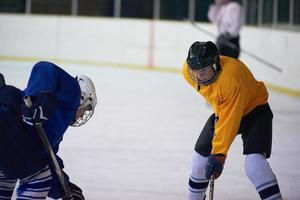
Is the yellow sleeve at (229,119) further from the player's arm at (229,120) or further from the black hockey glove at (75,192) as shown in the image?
the black hockey glove at (75,192)

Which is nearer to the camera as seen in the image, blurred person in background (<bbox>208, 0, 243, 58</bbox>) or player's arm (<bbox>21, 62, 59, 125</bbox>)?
player's arm (<bbox>21, 62, 59, 125</bbox>)

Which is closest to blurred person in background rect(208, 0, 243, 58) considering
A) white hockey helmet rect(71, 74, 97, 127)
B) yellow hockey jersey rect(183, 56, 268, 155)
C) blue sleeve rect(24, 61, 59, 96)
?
yellow hockey jersey rect(183, 56, 268, 155)

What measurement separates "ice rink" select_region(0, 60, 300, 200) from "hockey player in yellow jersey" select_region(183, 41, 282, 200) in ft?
2.27

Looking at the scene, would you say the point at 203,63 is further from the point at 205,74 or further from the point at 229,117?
the point at 229,117

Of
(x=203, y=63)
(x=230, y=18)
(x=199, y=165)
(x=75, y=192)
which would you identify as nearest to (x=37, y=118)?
(x=75, y=192)

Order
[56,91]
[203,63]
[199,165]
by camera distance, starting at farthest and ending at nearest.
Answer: [199,165], [203,63], [56,91]

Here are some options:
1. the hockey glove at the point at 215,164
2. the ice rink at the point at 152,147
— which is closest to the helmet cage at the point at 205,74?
the hockey glove at the point at 215,164

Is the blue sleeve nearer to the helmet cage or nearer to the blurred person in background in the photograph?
the helmet cage

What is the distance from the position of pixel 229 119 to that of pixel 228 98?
88 millimetres

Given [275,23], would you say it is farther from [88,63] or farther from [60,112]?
[60,112]

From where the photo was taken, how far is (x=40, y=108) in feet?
8.38

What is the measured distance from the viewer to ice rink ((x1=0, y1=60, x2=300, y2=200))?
13.6ft

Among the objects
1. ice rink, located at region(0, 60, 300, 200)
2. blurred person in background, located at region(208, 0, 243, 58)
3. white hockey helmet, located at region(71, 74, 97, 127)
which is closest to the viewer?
white hockey helmet, located at region(71, 74, 97, 127)

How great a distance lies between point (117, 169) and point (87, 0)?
8.22 meters
